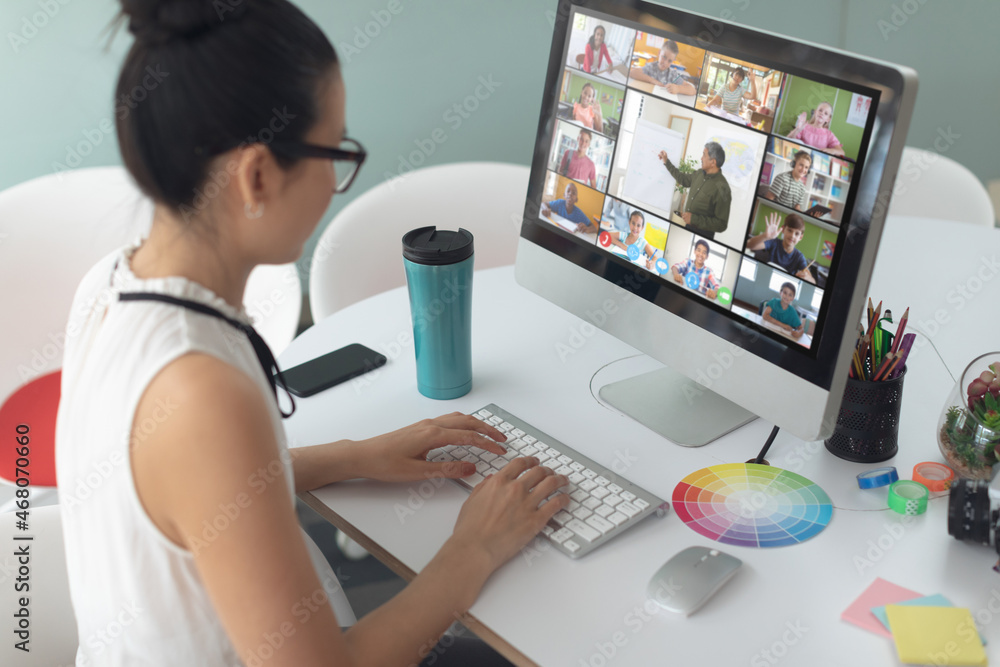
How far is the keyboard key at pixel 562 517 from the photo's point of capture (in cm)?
97

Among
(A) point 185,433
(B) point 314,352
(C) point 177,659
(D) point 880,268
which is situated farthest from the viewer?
(D) point 880,268

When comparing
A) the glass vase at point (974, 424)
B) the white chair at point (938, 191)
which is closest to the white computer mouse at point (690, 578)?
the glass vase at point (974, 424)

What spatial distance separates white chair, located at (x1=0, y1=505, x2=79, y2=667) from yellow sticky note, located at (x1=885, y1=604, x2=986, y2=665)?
A: 99 cm

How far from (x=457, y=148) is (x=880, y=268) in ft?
5.28

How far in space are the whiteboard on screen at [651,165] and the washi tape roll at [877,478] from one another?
405 mm

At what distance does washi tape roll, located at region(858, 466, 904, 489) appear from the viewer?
1017 mm

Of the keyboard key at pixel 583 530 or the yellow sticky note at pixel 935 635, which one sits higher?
the yellow sticky note at pixel 935 635

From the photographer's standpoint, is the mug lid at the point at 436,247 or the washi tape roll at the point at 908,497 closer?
the washi tape roll at the point at 908,497

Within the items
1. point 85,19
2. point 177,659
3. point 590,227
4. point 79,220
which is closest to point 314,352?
point 590,227

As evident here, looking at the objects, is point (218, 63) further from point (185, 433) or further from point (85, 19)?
point (85, 19)

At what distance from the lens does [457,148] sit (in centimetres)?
287

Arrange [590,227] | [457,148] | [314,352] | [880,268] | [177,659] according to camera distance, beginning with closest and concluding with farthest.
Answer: [177,659] → [590,227] → [314,352] → [880,268] → [457,148]

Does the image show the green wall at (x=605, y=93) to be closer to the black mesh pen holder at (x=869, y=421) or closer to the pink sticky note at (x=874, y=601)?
the black mesh pen holder at (x=869, y=421)

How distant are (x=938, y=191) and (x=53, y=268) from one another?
200 cm
